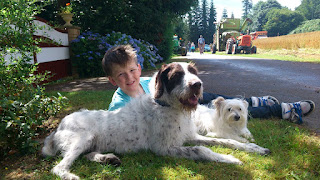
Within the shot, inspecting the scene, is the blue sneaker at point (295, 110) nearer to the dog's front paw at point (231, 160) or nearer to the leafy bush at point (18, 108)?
the dog's front paw at point (231, 160)

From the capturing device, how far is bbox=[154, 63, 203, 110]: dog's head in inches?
109

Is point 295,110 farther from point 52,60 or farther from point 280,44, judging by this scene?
point 280,44

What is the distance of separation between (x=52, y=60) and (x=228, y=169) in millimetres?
8481

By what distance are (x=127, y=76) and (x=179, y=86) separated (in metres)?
1.10

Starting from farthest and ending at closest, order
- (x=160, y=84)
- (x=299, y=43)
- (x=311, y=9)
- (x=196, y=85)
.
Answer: (x=311, y=9) → (x=299, y=43) → (x=160, y=84) → (x=196, y=85)

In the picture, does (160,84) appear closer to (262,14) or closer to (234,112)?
(234,112)

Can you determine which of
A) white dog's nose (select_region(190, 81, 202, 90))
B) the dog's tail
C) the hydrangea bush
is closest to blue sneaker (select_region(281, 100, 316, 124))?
white dog's nose (select_region(190, 81, 202, 90))

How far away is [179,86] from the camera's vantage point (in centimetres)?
286

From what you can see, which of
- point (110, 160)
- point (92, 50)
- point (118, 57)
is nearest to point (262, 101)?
point (118, 57)

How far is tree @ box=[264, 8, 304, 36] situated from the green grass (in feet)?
386

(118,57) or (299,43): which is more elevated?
(299,43)

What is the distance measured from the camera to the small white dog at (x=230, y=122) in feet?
12.5

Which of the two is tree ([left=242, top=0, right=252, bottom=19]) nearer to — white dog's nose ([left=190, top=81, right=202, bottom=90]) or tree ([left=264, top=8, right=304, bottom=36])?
tree ([left=264, top=8, right=304, bottom=36])

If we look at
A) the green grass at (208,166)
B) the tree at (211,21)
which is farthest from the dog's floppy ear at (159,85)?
the tree at (211,21)
